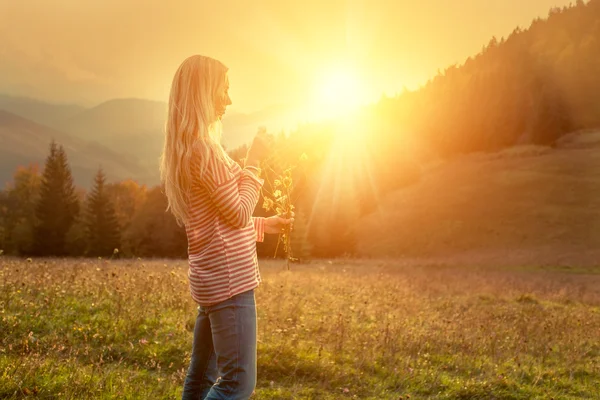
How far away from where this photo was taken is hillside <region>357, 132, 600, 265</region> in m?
44.0

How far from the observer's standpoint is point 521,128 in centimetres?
7881

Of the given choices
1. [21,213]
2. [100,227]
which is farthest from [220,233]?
[21,213]

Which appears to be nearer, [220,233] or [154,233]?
[220,233]

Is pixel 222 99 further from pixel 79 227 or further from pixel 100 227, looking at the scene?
pixel 79 227

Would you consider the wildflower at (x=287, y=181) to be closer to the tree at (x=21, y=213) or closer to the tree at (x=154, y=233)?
the tree at (x=154, y=233)

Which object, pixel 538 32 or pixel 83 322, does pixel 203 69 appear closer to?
pixel 83 322

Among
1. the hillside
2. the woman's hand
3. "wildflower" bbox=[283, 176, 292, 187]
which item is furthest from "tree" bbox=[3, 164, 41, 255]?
the woman's hand

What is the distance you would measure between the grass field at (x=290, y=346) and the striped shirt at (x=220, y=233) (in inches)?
94.7

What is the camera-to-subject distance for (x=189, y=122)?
9.52 ft

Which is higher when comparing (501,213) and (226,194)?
(501,213)

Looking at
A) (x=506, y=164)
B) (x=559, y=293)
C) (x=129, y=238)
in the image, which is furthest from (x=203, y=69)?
(x=506, y=164)

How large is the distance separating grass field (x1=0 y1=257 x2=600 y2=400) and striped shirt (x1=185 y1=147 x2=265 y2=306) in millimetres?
2406

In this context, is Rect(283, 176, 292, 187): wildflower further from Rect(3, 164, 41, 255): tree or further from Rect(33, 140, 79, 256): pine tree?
Rect(3, 164, 41, 255): tree

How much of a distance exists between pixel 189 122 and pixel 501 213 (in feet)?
179
